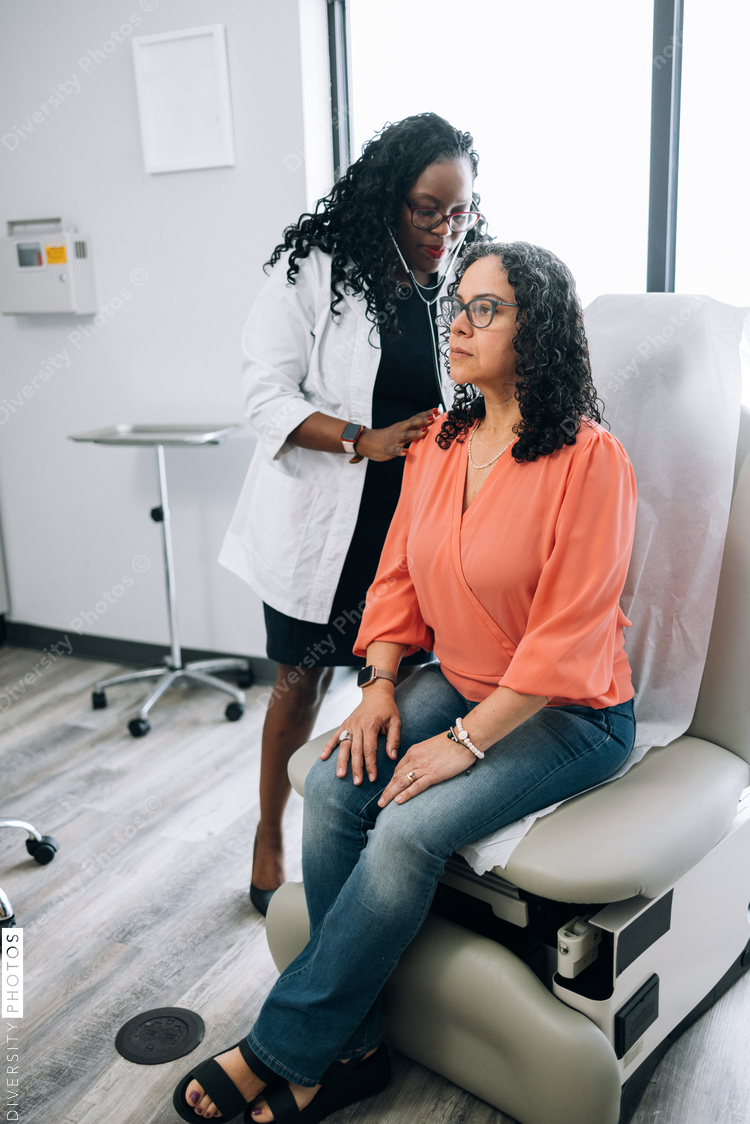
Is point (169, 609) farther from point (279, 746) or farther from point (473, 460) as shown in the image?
point (473, 460)

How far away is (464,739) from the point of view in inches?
48.4

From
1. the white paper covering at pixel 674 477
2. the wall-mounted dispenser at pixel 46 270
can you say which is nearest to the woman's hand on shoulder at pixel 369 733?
the white paper covering at pixel 674 477

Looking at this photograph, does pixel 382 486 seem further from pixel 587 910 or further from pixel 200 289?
pixel 200 289

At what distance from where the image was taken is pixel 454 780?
1219mm

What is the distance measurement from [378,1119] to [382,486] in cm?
101

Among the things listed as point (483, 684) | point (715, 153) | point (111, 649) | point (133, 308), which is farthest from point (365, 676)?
point (111, 649)

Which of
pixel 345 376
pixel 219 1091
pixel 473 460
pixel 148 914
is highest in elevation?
pixel 345 376

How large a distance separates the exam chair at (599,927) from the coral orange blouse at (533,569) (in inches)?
6.9

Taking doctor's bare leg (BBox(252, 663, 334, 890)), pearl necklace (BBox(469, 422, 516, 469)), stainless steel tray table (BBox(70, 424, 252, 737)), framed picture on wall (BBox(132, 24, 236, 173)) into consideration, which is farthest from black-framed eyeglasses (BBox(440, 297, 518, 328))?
framed picture on wall (BBox(132, 24, 236, 173))

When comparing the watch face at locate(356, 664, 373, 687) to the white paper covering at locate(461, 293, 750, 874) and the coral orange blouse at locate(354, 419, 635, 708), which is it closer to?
the coral orange blouse at locate(354, 419, 635, 708)

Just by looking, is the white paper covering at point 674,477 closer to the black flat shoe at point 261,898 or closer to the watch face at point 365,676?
the watch face at point 365,676

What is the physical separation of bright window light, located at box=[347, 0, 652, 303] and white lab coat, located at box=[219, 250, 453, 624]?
902 millimetres

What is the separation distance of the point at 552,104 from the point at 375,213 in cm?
116

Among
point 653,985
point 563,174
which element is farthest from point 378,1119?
point 563,174
